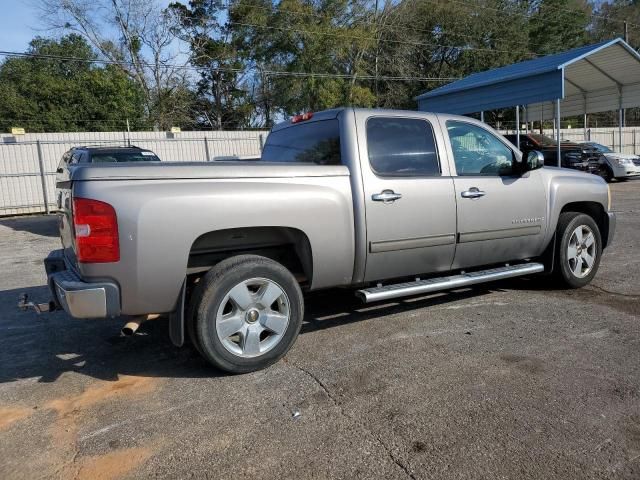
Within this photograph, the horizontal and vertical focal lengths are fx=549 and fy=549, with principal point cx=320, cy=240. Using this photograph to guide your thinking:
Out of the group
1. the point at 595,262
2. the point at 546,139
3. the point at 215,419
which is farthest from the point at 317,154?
the point at 546,139

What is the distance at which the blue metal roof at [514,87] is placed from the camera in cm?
1502

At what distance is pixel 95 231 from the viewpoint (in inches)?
134

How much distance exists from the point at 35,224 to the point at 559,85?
48.3 feet

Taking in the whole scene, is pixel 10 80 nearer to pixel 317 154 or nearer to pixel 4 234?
pixel 4 234

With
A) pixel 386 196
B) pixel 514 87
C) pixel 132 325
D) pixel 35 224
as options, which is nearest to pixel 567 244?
pixel 386 196

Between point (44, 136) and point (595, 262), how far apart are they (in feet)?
55.7

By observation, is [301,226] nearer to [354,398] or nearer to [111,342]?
[354,398]

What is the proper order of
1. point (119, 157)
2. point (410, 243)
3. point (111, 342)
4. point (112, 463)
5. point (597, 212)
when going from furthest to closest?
point (119, 157), point (597, 212), point (111, 342), point (410, 243), point (112, 463)

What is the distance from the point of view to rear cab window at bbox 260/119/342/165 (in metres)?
→ 4.55

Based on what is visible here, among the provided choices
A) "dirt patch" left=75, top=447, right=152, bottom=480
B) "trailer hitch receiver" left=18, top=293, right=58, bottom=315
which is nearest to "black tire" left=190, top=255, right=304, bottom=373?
"dirt patch" left=75, top=447, right=152, bottom=480

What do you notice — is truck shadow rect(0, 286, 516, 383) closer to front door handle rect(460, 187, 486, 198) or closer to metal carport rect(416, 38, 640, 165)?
front door handle rect(460, 187, 486, 198)

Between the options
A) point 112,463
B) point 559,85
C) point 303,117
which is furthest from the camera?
point 559,85

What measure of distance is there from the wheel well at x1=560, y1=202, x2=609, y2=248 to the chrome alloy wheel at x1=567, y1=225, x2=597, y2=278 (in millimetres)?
304

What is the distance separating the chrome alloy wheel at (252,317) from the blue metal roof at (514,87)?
44.1 feet
